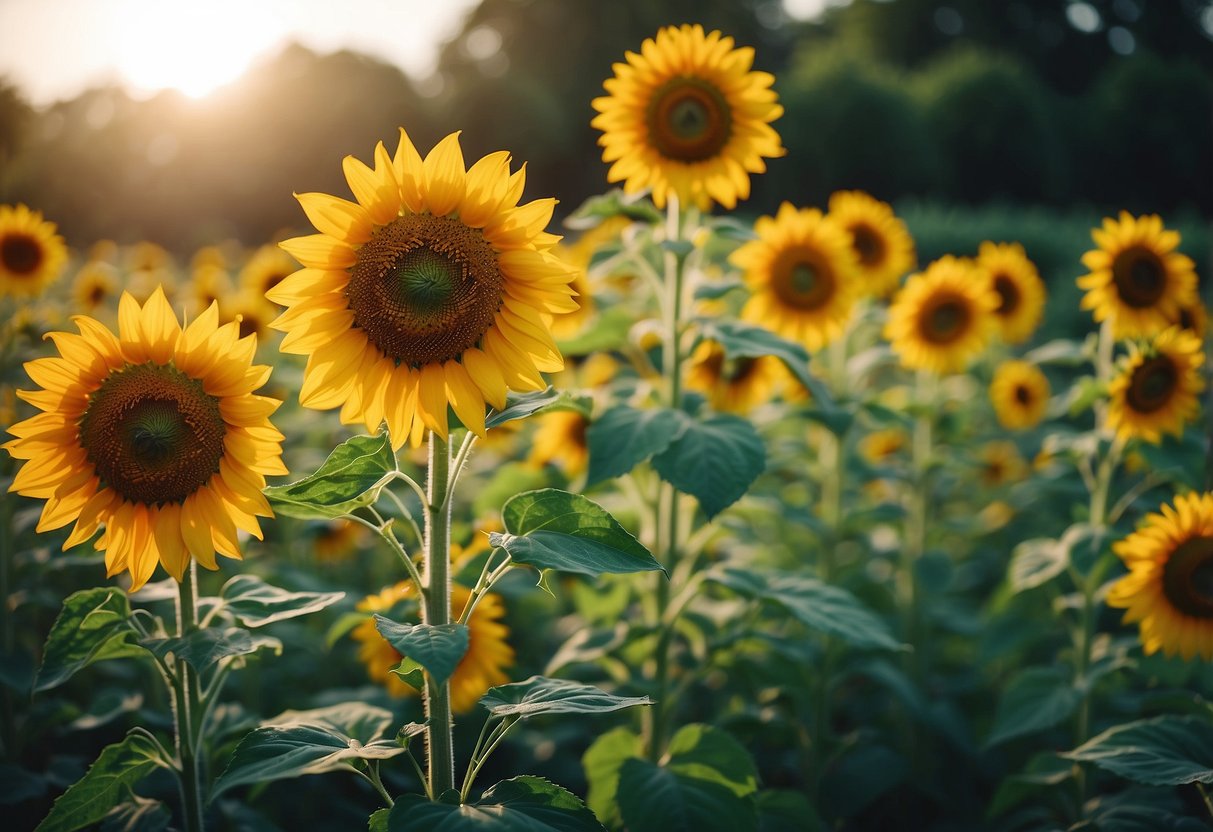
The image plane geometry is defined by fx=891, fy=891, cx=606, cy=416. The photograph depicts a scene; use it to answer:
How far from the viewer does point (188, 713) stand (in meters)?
2.00

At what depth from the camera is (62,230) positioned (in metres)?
11.2

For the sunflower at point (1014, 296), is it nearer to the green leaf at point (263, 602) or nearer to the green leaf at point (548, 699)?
the green leaf at point (548, 699)

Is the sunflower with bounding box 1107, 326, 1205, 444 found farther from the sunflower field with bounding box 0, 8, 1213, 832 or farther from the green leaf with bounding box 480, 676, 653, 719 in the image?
the green leaf with bounding box 480, 676, 653, 719

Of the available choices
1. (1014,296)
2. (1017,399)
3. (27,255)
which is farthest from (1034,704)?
(27,255)

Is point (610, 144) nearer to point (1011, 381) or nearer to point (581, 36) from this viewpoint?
point (1011, 381)

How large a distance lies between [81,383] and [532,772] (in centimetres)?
236

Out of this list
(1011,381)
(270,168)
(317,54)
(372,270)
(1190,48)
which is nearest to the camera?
(372,270)

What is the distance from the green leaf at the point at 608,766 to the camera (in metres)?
2.58

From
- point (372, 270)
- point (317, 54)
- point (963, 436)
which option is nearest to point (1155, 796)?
point (963, 436)

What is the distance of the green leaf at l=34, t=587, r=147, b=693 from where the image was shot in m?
1.88

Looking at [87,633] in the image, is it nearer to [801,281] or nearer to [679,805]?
[679,805]

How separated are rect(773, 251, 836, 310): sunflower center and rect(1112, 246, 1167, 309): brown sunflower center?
102 cm

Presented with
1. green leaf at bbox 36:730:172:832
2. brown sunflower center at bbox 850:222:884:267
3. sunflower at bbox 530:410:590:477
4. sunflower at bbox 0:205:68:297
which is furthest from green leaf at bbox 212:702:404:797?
sunflower at bbox 0:205:68:297

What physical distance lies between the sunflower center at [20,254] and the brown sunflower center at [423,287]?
370cm
